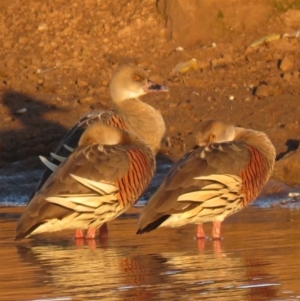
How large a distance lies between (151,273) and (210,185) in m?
2.18

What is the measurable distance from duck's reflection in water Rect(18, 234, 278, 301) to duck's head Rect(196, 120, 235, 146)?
52.8 inches

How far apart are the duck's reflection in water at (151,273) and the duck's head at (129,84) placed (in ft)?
12.0

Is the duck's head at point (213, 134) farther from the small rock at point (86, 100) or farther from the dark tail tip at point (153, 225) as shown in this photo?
the small rock at point (86, 100)

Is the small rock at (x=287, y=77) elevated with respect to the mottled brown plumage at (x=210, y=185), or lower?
elevated

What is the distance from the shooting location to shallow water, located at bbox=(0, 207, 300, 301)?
758cm

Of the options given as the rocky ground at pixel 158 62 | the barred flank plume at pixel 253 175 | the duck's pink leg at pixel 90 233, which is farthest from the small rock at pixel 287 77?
the duck's pink leg at pixel 90 233

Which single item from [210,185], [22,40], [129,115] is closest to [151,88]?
[129,115]

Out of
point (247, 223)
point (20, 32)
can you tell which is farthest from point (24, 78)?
point (247, 223)

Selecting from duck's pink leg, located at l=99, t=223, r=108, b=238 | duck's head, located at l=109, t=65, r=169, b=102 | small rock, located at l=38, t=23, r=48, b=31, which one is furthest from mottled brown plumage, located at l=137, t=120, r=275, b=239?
small rock, located at l=38, t=23, r=48, b=31

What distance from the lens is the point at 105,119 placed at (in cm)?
1245

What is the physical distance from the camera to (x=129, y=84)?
1355 cm

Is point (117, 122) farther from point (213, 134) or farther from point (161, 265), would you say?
point (161, 265)

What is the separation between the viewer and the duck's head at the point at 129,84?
13.5 metres

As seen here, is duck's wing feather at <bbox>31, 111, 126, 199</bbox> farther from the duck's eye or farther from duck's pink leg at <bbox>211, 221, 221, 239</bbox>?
duck's pink leg at <bbox>211, 221, 221, 239</bbox>
